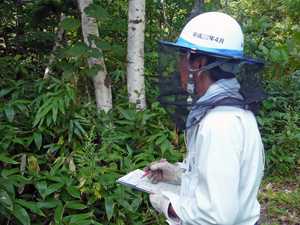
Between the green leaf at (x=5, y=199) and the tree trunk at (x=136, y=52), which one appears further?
the tree trunk at (x=136, y=52)

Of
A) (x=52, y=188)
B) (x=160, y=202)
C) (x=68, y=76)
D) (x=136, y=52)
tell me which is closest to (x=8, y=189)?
(x=52, y=188)

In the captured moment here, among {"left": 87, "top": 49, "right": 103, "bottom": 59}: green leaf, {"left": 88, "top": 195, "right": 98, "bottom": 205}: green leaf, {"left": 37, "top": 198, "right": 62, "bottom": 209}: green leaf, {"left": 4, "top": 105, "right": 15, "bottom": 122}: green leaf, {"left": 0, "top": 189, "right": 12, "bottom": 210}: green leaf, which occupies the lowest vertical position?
{"left": 88, "top": 195, "right": 98, "bottom": 205}: green leaf

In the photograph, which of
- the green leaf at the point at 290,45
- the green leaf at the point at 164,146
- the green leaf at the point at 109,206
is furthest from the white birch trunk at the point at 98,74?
the green leaf at the point at 290,45

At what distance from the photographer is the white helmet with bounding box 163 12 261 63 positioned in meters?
1.26

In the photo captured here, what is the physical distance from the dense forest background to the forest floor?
0.02 meters

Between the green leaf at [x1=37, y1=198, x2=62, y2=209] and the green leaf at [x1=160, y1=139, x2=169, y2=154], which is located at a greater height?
the green leaf at [x1=160, y1=139, x2=169, y2=154]

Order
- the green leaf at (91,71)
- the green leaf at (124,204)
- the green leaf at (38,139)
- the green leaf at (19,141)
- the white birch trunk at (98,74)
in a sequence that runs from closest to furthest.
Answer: the green leaf at (124,204)
the green leaf at (19,141)
the green leaf at (38,139)
the green leaf at (91,71)
the white birch trunk at (98,74)

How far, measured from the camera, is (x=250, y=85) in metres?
1.44

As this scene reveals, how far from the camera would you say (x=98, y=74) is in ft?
10.0

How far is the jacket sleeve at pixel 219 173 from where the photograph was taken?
1.03 m

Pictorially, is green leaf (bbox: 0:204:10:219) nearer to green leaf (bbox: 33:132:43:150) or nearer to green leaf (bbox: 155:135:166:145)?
green leaf (bbox: 33:132:43:150)

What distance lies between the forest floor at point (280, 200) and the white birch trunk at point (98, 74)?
8.36 ft

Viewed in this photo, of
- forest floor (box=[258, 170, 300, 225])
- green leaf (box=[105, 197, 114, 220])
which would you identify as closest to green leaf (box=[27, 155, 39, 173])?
green leaf (box=[105, 197, 114, 220])

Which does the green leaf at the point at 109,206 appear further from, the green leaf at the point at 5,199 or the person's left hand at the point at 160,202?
the green leaf at the point at 5,199
